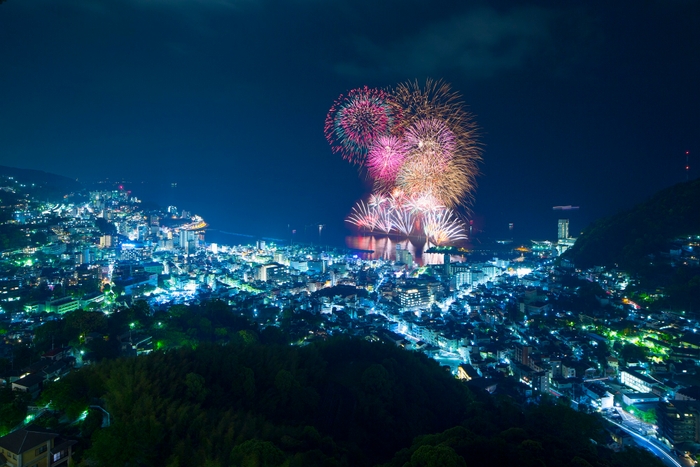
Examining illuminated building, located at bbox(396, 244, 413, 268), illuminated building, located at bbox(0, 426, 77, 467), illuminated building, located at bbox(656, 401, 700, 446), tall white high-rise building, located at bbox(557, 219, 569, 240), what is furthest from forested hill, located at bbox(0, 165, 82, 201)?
tall white high-rise building, located at bbox(557, 219, 569, 240)

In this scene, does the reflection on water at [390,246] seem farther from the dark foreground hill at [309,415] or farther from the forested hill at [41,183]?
the forested hill at [41,183]

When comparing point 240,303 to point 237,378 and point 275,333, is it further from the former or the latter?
point 237,378

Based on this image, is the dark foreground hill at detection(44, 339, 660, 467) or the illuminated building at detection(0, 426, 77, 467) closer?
the illuminated building at detection(0, 426, 77, 467)

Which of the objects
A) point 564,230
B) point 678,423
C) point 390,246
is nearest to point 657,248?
point 678,423

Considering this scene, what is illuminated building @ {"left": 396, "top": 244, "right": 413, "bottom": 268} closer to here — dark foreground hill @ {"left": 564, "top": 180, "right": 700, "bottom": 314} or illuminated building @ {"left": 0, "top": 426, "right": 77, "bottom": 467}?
dark foreground hill @ {"left": 564, "top": 180, "right": 700, "bottom": 314}

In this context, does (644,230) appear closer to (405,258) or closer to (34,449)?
(405,258)

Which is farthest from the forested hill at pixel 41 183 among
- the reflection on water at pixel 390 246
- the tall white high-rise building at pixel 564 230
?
the tall white high-rise building at pixel 564 230
